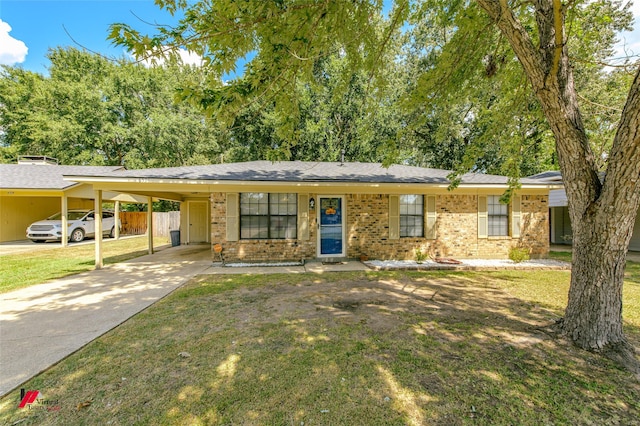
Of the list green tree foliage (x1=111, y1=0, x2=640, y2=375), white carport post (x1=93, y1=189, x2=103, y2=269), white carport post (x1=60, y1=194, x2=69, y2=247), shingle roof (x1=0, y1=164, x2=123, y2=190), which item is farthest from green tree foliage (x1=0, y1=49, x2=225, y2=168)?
green tree foliage (x1=111, y1=0, x2=640, y2=375)

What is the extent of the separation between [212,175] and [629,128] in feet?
27.0

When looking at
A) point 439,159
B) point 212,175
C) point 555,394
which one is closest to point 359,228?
point 212,175

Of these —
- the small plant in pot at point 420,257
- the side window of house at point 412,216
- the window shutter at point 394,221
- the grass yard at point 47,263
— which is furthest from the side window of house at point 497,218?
the grass yard at point 47,263

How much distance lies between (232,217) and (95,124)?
70.6 feet

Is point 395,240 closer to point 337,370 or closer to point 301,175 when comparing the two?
point 301,175

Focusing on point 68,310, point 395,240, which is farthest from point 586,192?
point 68,310

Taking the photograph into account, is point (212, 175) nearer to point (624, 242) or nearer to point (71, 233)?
point (624, 242)

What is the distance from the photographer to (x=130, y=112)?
23281 mm

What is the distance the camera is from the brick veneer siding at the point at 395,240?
28.4ft

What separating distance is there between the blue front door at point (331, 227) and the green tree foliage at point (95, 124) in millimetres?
16265

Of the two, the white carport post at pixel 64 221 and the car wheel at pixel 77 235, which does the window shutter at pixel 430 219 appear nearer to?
the white carport post at pixel 64 221

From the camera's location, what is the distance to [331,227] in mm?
9047

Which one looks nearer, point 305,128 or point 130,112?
point 305,128

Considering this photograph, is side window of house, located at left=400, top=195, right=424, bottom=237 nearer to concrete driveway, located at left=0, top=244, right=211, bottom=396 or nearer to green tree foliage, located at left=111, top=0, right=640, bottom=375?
green tree foliage, located at left=111, top=0, right=640, bottom=375
